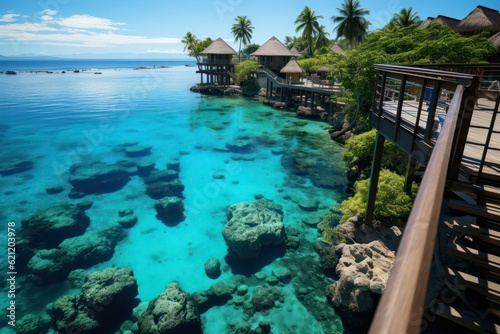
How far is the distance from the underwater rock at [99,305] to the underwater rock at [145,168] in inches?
430

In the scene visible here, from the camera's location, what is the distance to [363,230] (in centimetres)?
1045

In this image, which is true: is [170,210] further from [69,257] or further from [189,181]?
[69,257]

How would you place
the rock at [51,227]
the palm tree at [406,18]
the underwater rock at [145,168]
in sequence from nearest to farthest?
1. the rock at [51,227]
2. the underwater rock at [145,168]
3. the palm tree at [406,18]

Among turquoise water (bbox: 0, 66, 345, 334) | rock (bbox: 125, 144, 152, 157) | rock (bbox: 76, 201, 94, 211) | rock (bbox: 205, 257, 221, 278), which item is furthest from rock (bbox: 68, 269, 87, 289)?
rock (bbox: 125, 144, 152, 157)

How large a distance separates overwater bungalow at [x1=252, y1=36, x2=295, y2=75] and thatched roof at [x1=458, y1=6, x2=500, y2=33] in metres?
23.1

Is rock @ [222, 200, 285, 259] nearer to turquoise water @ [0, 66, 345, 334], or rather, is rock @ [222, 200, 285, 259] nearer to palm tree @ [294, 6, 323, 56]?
turquoise water @ [0, 66, 345, 334]

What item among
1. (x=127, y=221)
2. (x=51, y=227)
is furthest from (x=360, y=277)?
(x=51, y=227)

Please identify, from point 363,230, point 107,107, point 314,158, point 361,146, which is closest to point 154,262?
point 363,230

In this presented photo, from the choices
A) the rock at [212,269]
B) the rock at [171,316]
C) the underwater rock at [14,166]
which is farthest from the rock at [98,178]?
the rock at [171,316]

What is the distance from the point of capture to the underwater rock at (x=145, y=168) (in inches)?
802

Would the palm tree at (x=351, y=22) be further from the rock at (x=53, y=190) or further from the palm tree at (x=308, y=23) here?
the rock at (x=53, y=190)

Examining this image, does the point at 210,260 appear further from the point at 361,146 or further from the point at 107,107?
the point at 107,107

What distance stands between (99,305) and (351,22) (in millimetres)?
41944

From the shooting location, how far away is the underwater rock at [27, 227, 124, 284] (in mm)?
11160
